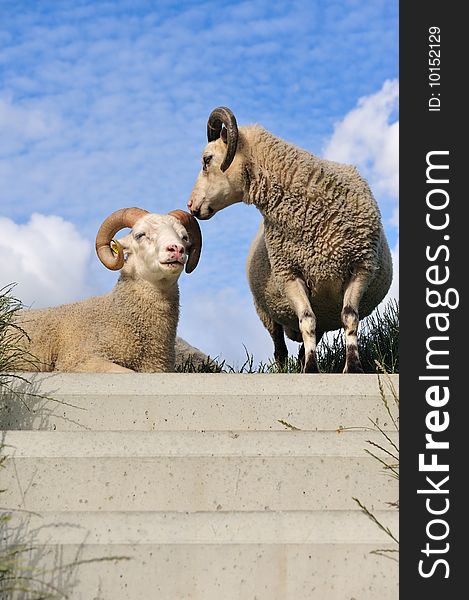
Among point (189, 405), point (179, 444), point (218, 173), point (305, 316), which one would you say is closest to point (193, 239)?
point (218, 173)

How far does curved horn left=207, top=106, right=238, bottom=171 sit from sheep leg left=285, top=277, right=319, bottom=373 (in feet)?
3.84

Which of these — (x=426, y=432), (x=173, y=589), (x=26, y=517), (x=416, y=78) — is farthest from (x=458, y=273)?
(x=26, y=517)

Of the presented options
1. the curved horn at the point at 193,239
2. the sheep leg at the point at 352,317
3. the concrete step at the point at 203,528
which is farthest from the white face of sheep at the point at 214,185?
the concrete step at the point at 203,528

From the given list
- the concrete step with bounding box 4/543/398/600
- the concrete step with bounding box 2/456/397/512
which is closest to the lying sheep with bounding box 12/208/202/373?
the concrete step with bounding box 2/456/397/512

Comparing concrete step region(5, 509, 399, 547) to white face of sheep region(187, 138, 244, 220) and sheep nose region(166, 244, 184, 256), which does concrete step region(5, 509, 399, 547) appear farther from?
white face of sheep region(187, 138, 244, 220)

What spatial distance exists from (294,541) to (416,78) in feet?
9.08

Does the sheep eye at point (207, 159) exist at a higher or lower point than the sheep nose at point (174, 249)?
higher

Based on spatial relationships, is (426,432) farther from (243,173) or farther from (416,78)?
(243,173)

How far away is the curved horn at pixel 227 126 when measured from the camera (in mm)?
7168

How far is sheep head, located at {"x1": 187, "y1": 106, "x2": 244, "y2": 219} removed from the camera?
7.30 metres

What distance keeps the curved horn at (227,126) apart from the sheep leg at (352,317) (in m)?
1.46

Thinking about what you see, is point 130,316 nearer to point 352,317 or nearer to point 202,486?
point 352,317

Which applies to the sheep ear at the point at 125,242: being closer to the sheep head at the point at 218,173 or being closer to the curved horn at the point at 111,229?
the curved horn at the point at 111,229

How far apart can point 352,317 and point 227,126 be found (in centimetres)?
195
